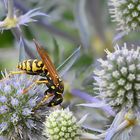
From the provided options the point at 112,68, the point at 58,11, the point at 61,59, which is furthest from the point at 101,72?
the point at 58,11

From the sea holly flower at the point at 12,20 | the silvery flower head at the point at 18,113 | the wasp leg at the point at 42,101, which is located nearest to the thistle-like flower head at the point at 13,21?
the sea holly flower at the point at 12,20

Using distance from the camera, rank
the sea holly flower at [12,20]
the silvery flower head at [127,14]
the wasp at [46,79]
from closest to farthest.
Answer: the wasp at [46,79] → the silvery flower head at [127,14] → the sea holly flower at [12,20]

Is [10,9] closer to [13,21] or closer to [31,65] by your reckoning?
[13,21]

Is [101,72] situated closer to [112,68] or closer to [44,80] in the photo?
[112,68]

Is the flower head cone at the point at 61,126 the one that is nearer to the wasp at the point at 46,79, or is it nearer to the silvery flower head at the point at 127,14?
the wasp at the point at 46,79

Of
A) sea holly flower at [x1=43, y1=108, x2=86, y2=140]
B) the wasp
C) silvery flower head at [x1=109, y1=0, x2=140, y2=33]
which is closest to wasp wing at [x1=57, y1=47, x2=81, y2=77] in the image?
the wasp

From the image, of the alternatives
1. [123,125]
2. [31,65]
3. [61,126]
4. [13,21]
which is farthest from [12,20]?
[123,125]

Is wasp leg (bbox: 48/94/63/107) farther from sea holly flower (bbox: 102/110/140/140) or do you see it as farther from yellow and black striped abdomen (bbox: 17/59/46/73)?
→ sea holly flower (bbox: 102/110/140/140)
